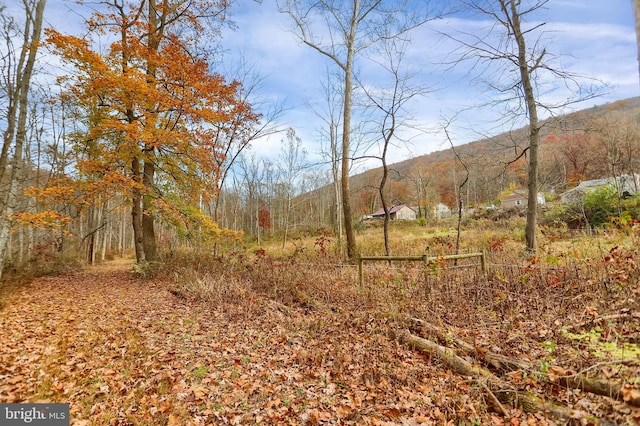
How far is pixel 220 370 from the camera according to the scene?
4.22 metres

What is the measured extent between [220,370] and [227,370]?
98 millimetres

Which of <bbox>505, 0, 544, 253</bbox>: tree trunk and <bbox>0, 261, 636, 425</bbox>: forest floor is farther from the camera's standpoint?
<bbox>505, 0, 544, 253</bbox>: tree trunk

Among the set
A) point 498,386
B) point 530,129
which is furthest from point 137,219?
point 530,129

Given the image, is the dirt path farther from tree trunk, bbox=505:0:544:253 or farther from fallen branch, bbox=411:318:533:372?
tree trunk, bbox=505:0:544:253

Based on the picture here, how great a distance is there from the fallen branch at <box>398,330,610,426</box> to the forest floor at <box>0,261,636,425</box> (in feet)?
0.36

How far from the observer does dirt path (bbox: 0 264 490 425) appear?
3344 millimetres

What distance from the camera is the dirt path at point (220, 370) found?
3.34 metres

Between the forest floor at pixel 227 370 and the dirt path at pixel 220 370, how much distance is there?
14mm

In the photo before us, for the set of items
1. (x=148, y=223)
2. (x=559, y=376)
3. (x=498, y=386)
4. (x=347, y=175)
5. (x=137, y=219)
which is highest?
(x=347, y=175)

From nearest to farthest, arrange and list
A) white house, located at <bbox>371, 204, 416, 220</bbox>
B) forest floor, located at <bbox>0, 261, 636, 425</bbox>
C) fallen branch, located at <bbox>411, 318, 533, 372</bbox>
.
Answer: forest floor, located at <bbox>0, 261, 636, 425</bbox> < fallen branch, located at <bbox>411, 318, 533, 372</bbox> < white house, located at <bbox>371, 204, 416, 220</bbox>

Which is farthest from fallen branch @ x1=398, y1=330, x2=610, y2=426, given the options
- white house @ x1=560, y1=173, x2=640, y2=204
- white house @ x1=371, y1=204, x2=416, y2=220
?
white house @ x1=371, y1=204, x2=416, y2=220

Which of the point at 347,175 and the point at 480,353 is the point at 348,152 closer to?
the point at 347,175

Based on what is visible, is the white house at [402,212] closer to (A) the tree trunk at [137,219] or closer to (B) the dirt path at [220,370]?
(A) the tree trunk at [137,219]

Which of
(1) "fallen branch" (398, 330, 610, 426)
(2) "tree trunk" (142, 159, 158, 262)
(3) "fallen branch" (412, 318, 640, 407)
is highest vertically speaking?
(2) "tree trunk" (142, 159, 158, 262)
